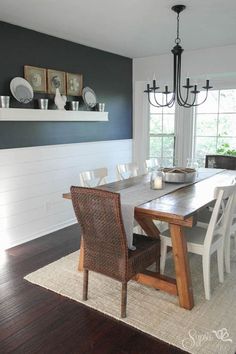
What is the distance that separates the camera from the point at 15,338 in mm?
2117

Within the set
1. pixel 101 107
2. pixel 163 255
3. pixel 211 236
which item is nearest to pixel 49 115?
pixel 101 107

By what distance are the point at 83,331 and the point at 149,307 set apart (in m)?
0.55

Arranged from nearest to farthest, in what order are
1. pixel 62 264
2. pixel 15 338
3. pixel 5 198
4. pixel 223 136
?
pixel 15 338
pixel 62 264
pixel 5 198
pixel 223 136

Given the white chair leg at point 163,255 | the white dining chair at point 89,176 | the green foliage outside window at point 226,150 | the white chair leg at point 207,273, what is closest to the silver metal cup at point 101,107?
the white dining chair at point 89,176

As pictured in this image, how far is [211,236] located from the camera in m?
2.49

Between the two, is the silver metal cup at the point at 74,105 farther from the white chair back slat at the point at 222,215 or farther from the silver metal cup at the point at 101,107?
the white chair back slat at the point at 222,215

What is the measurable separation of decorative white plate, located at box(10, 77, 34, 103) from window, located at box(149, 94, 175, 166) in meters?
2.49

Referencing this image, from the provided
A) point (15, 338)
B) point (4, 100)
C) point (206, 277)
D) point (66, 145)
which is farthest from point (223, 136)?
point (15, 338)

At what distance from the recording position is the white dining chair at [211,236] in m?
2.46

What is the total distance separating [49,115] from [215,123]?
8.63 feet

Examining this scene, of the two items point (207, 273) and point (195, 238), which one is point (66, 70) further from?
point (207, 273)

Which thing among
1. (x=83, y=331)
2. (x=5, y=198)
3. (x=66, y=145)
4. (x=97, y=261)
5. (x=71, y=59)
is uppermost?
(x=71, y=59)

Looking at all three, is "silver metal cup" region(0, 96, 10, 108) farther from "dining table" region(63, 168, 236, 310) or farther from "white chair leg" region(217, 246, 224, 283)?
"white chair leg" region(217, 246, 224, 283)

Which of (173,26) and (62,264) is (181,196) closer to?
(62,264)
